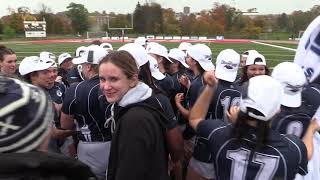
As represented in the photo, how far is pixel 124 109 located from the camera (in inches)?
95.7

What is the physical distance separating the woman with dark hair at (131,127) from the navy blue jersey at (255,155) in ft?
1.18

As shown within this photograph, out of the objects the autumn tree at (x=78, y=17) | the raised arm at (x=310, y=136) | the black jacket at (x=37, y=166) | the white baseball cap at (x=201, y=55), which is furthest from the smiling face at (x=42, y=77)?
the autumn tree at (x=78, y=17)

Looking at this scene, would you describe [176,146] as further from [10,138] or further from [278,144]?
[10,138]

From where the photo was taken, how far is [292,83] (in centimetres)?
299

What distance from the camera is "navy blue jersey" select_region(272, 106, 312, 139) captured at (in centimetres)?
301

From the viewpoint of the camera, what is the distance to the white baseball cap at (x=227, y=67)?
3.87 metres

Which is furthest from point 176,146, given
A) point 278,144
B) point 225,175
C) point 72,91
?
point 72,91

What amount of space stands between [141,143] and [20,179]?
1.17m

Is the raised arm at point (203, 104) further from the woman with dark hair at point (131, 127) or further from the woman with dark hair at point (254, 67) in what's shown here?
the woman with dark hair at point (254, 67)

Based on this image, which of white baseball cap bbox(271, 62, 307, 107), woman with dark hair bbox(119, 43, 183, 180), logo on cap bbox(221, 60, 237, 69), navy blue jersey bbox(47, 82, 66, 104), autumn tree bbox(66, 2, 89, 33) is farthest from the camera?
autumn tree bbox(66, 2, 89, 33)

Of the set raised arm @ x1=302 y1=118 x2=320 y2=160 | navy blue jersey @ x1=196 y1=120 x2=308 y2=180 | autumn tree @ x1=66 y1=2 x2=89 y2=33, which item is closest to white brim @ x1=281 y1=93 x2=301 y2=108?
raised arm @ x1=302 y1=118 x2=320 y2=160

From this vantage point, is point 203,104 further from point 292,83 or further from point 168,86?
point 168,86

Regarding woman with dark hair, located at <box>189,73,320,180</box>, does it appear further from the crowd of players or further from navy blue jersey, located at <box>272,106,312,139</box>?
navy blue jersey, located at <box>272,106,312,139</box>

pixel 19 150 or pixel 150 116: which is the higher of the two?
pixel 19 150
